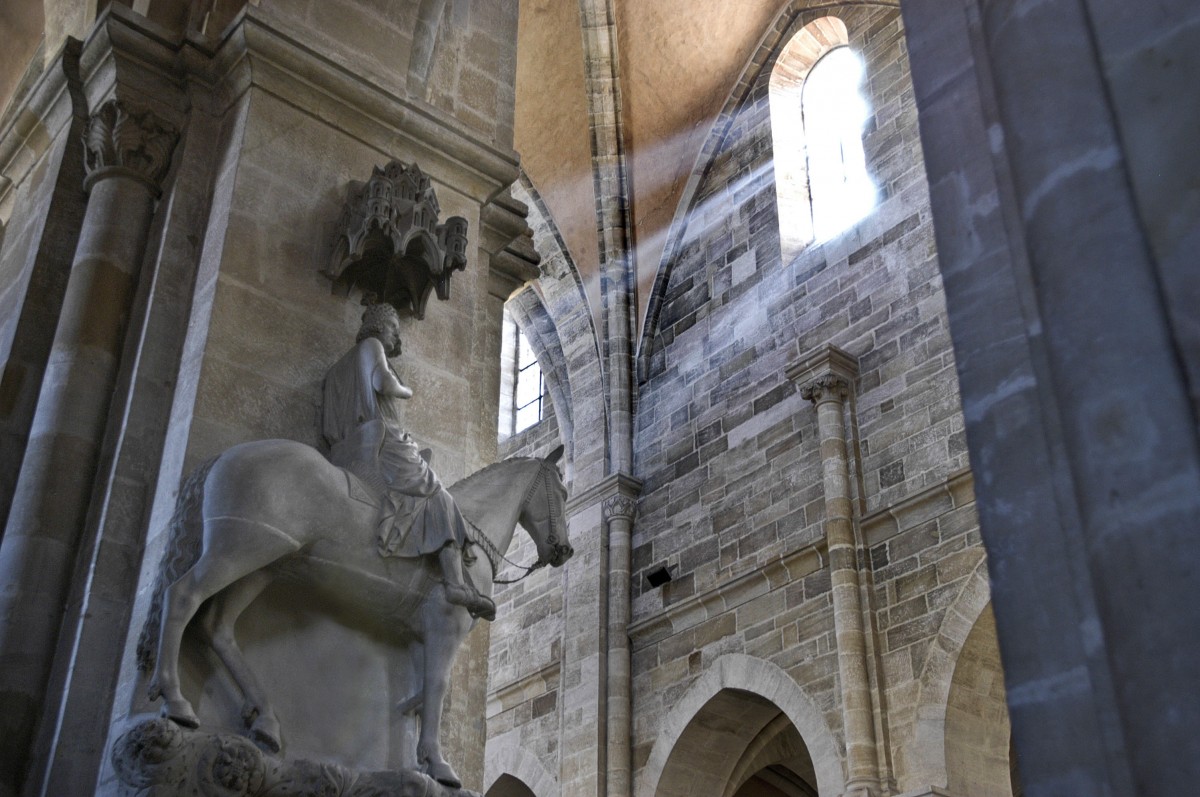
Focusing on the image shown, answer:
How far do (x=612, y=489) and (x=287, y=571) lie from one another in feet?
29.9

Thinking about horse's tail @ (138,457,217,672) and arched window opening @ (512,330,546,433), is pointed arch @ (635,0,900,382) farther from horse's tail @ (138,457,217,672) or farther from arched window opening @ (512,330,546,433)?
horse's tail @ (138,457,217,672)

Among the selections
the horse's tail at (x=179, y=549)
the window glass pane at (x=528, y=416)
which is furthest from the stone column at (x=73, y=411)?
the window glass pane at (x=528, y=416)

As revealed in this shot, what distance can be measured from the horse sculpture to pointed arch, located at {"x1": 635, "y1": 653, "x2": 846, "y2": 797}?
6336 mm

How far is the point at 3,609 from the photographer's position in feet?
14.6

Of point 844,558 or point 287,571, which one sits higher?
point 844,558

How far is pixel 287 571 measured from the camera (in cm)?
418

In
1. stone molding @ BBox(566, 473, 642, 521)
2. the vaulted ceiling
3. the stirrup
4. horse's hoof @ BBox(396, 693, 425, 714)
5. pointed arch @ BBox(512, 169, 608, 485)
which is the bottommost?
horse's hoof @ BBox(396, 693, 425, 714)

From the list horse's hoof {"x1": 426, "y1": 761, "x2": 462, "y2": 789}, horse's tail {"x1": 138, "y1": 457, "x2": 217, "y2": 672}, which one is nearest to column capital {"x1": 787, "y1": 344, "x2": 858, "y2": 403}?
horse's hoof {"x1": 426, "y1": 761, "x2": 462, "y2": 789}

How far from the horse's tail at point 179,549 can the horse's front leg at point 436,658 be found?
2.44 feet

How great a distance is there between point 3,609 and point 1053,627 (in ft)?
11.7

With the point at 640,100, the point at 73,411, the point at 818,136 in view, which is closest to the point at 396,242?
the point at 73,411

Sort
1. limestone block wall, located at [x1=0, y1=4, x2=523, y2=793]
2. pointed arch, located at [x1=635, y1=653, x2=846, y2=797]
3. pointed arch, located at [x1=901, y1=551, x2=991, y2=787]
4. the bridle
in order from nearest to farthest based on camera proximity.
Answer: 1. limestone block wall, located at [x1=0, y1=4, x2=523, y2=793]
2. the bridle
3. pointed arch, located at [x1=901, y1=551, x2=991, y2=787]
4. pointed arch, located at [x1=635, y1=653, x2=846, y2=797]

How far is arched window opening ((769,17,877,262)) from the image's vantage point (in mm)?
12641

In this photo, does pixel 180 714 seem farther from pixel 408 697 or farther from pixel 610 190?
pixel 610 190
